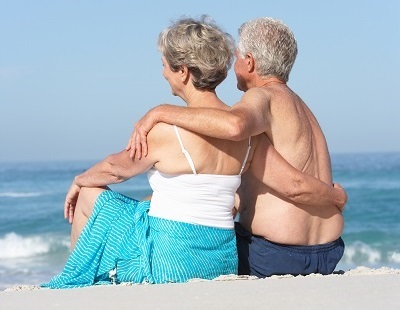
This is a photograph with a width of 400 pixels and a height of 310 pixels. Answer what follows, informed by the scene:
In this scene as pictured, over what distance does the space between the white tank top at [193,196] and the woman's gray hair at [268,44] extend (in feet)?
1.66

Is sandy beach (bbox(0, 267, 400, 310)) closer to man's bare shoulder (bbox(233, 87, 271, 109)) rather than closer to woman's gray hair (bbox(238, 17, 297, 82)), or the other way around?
man's bare shoulder (bbox(233, 87, 271, 109))

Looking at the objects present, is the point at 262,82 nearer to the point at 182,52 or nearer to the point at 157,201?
the point at 182,52

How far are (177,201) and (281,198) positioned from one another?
0.59 meters

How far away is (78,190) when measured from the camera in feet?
15.1

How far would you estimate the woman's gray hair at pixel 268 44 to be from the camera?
4.55 m

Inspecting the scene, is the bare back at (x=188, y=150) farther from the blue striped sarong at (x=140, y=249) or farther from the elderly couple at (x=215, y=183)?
the blue striped sarong at (x=140, y=249)

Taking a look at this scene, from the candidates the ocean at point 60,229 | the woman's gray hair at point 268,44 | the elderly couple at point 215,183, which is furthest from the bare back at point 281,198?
the ocean at point 60,229

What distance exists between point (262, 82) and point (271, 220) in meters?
0.72

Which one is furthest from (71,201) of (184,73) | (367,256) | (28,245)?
(28,245)

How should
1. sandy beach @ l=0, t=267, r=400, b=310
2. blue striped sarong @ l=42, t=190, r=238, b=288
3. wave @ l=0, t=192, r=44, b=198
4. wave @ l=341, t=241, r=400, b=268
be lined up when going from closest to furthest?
sandy beach @ l=0, t=267, r=400, b=310, blue striped sarong @ l=42, t=190, r=238, b=288, wave @ l=341, t=241, r=400, b=268, wave @ l=0, t=192, r=44, b=198

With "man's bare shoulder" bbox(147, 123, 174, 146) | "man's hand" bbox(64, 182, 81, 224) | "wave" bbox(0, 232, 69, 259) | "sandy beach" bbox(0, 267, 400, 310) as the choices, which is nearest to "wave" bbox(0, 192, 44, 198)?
"wave" bbox(0, 232, 69, 259)

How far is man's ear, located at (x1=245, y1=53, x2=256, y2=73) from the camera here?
4.58m

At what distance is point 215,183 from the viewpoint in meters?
4.27

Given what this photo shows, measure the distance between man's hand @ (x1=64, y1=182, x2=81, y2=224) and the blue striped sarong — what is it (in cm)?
20
